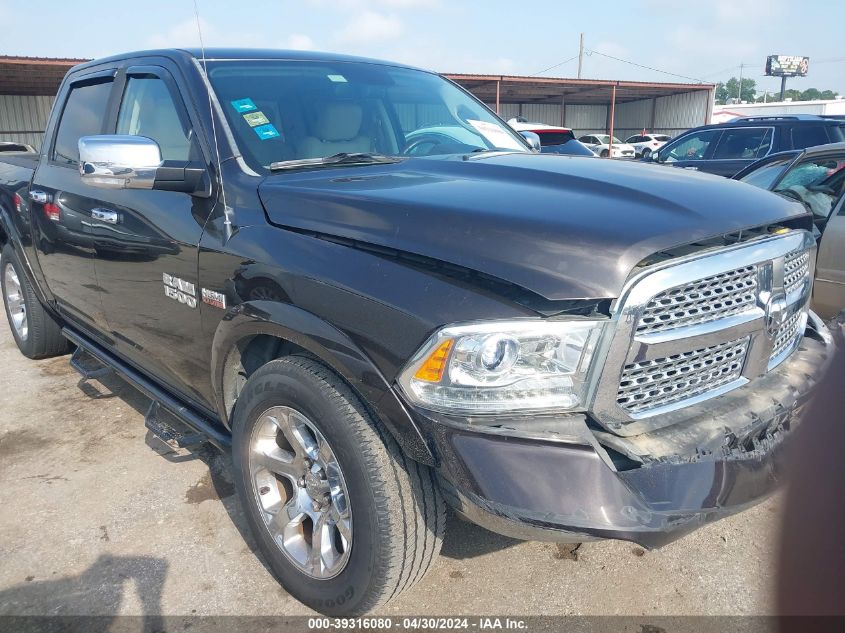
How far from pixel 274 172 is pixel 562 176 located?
1.07m

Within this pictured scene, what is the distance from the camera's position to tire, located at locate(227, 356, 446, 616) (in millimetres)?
2000

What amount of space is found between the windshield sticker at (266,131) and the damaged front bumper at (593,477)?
1527 mm

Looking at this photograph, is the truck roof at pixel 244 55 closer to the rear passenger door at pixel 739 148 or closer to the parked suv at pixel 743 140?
the parked suv at pixel 743 140

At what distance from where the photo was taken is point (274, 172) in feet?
8.48

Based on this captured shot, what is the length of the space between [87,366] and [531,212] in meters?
3.37

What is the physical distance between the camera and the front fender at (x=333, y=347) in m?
1.88

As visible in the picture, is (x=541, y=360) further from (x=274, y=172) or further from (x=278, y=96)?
(x=278, y=96)

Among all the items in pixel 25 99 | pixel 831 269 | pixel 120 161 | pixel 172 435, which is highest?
pixel 25 99

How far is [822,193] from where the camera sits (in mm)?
4820

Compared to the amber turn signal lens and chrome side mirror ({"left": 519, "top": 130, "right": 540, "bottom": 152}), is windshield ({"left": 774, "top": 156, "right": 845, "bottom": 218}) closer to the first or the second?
chrome side mirror ({"left": 519, "top": 130, "right": 540, "bottom": 152})

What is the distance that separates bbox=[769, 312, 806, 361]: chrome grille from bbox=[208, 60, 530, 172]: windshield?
1.53 metres

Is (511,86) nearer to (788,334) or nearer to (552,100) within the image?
(552,100)

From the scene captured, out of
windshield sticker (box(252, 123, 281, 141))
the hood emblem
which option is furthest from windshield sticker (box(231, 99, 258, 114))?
the hood emblem

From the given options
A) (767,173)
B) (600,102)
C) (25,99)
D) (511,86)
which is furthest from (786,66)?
(767,173)
